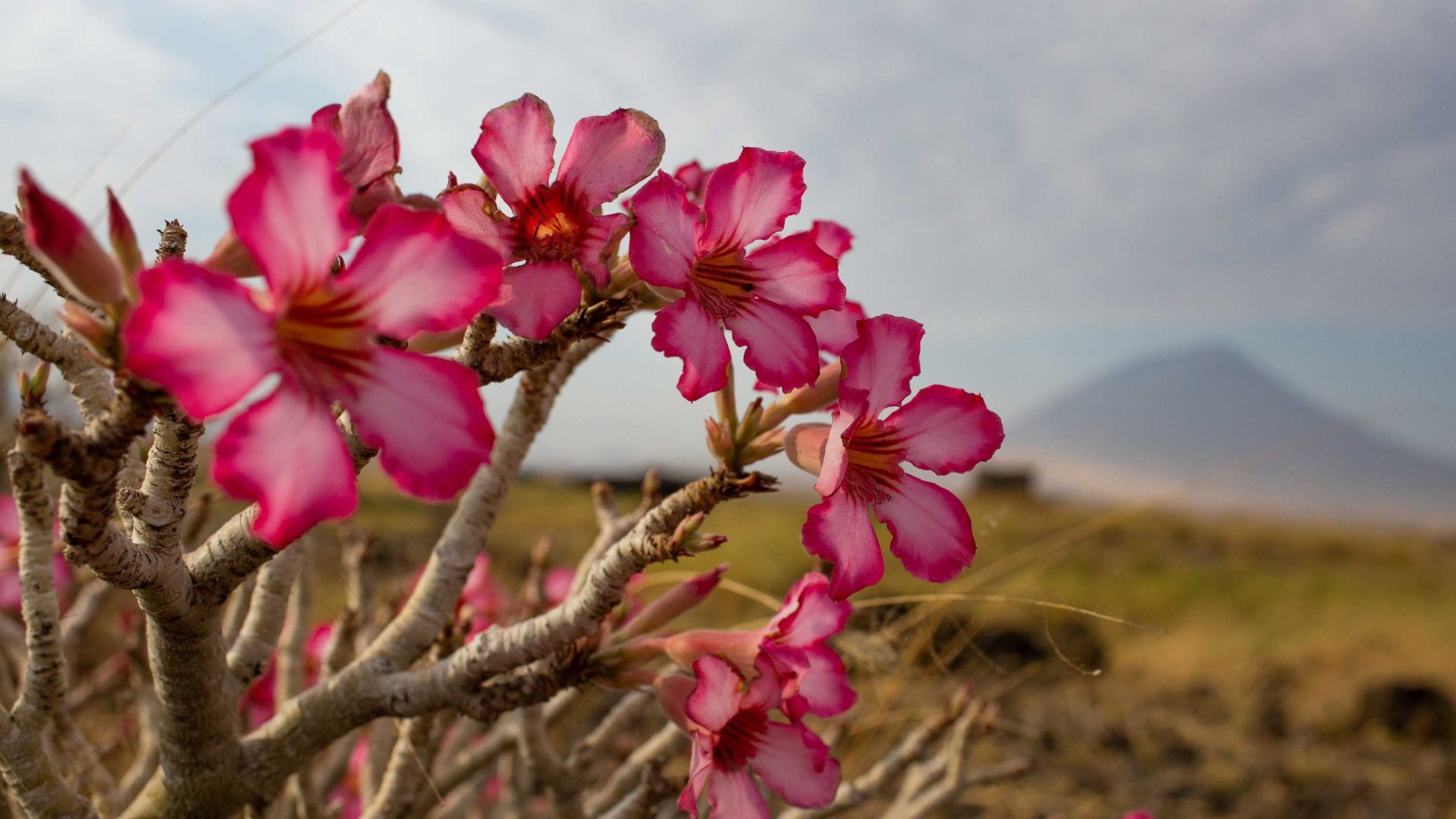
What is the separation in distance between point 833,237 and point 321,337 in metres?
0.68

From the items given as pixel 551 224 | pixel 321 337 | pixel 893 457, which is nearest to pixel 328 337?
pixel 321 337

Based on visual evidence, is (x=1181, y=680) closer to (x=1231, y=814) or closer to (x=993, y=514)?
(x=1231, y=814)

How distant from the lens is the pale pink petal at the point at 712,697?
1.03 m

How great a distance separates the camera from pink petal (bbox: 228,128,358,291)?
1.88 feet

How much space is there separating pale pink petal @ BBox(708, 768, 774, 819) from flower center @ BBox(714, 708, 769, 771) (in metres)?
0.01

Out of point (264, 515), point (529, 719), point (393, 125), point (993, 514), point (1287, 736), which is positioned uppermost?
point (393, 125)

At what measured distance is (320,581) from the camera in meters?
6.59

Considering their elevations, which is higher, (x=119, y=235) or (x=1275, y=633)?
(x=119, y=235)

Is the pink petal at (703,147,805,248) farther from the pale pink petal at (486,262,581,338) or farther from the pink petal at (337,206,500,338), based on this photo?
the pink petal at (337,206,500,338)

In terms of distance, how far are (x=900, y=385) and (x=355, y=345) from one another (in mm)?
466

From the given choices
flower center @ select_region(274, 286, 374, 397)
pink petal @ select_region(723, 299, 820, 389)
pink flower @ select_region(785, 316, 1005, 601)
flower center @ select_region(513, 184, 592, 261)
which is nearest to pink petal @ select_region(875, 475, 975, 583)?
pink flower @ select_region(785, 316, 1005, 601)

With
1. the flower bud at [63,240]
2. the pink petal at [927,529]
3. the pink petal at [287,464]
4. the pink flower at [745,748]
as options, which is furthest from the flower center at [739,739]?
the flower bud at [63,240]

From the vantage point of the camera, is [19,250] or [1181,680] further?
[1181,680]

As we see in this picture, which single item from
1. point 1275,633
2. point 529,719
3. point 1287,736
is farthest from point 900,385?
point 1275,633
